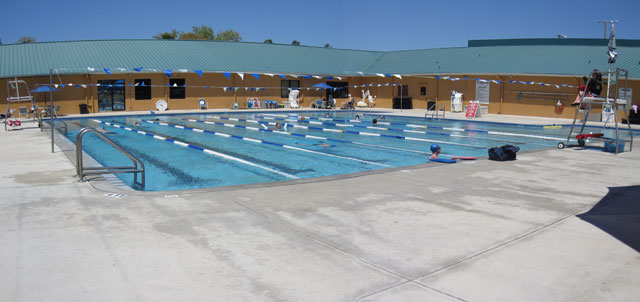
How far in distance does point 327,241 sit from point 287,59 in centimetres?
3126

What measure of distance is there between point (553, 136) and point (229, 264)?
1610 cm

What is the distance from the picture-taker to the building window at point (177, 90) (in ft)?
100

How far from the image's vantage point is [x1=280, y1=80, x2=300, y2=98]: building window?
3500 centimetres

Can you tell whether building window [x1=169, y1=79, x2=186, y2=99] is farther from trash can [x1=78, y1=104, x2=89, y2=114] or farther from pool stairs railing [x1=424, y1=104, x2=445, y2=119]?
pool stairs railing [x1=424, y1=104, x2=445, y2=119]

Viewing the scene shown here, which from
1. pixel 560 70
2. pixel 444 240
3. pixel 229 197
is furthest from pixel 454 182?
pixel 560 70

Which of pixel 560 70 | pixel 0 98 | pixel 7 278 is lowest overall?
pixel 7 278

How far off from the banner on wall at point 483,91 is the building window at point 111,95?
21.0 meters

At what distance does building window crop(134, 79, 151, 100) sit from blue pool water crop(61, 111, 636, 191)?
563cm

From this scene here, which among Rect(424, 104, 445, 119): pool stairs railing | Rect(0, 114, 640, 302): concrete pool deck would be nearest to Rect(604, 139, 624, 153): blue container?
Rect(0, 114, 640, 302): concrete pool deck

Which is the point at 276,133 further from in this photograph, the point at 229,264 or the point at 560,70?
the point at 560,70

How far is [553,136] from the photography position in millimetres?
17688

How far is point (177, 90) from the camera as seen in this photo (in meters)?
30.8

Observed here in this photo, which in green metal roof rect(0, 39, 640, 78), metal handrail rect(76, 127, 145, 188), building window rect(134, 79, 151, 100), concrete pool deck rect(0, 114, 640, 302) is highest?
green metal roof rect(0, 39, 640, 78)

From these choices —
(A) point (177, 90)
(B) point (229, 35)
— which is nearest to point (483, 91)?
(A) point (177, 90)
